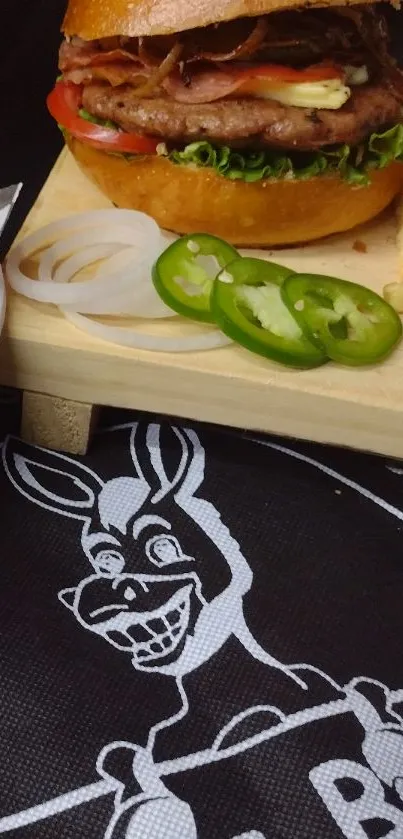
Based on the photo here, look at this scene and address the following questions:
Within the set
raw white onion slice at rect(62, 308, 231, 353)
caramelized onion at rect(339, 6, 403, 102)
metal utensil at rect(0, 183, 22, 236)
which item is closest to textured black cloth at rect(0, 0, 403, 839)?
raw white onion slice at rect(62, 308, 231, 353)

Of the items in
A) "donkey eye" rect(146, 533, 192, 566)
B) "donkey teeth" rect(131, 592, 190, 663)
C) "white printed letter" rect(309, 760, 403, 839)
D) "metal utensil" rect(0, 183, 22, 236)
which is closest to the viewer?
"white printed letter" rect(309, 760, 403, 839)

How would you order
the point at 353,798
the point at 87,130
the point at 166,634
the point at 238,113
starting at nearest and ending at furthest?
the point at 353,798
the point at 166,634
the point at 238,113
the point at 87,130

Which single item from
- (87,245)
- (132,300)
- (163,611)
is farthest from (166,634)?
(87,245)

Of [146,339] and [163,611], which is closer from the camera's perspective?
[163,611]

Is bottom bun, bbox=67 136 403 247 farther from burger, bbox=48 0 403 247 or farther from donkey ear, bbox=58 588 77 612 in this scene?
donkey ear, bbox=58 588 77 612

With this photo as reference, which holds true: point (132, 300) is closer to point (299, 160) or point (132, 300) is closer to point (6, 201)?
point (6, 201)

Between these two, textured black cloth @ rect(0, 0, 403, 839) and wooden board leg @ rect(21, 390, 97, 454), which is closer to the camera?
textured black cloth @ rect(0, 0, 403, 839)
